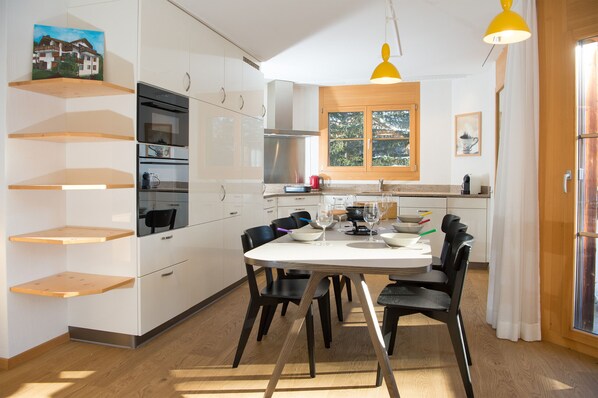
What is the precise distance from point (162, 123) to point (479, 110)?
4.26 meters

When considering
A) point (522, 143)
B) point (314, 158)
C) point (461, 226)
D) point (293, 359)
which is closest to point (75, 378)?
point (293, 359)

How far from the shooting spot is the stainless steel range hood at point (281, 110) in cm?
607

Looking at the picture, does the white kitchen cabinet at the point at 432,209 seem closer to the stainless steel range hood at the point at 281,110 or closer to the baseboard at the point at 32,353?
the stainless steel range hood at the point at 281,110

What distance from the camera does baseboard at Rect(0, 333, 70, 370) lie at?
263cm

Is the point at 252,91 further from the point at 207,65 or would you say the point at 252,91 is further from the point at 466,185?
the point at 466,185

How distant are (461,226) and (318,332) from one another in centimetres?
126

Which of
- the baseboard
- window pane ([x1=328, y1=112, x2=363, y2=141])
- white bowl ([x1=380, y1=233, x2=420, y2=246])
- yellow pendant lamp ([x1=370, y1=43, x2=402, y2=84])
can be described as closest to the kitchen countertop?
window pane ([x1=328, y1=112, x2=363, y2=141])

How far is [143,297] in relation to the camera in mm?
2957

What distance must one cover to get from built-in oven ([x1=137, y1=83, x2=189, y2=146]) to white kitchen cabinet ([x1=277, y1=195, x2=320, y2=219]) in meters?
2.43

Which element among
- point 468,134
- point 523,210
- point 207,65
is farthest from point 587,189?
point 468,134

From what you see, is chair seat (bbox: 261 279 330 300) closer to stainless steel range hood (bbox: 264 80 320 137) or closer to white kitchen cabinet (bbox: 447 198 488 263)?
white kitchen cabinet (bbox: 447 198 488 263)

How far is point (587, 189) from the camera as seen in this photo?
2.91 metres

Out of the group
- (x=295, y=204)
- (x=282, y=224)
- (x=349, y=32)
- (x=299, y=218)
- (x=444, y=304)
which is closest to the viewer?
(x=444, y=304)

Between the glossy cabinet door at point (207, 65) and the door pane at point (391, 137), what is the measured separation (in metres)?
2.99
